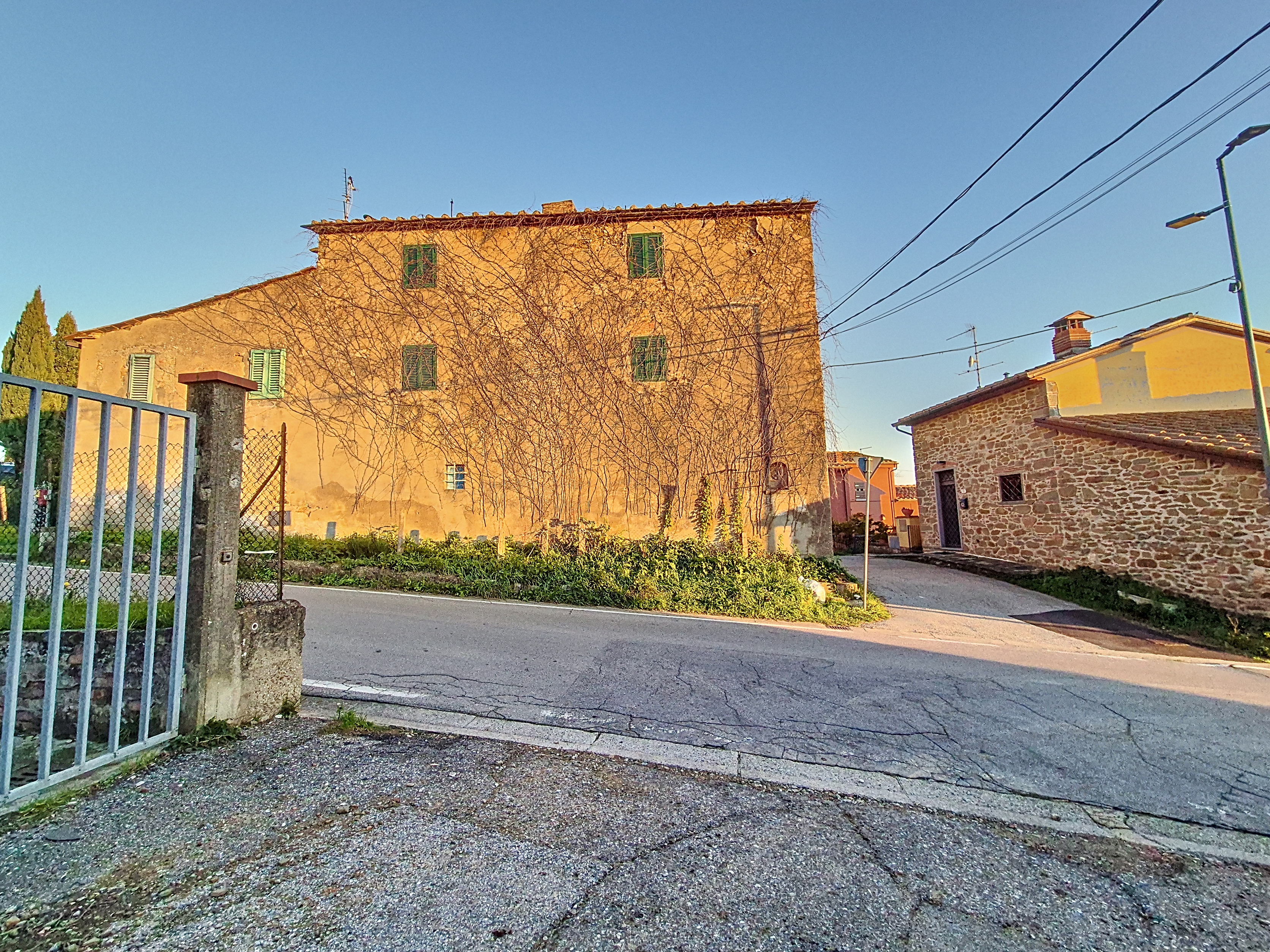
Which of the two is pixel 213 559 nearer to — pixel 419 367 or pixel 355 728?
pixel 355 728

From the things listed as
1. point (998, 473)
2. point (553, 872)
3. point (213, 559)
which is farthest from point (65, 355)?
point (998, 473)

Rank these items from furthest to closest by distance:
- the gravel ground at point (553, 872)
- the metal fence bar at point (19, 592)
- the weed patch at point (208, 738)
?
the weed patch at point (208, 738)
the metal fence bar at point (19, 592)
the gravel ground at point (553, 872)

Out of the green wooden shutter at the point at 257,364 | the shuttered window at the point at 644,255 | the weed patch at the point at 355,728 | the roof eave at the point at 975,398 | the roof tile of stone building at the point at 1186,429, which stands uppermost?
the shuttered window at the point at 644,255

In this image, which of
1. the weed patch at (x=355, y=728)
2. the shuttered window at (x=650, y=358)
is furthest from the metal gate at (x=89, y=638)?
the shuttered window at (x=650, y=358)

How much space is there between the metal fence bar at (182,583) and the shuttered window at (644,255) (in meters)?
11.8

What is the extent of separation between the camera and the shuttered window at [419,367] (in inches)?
558

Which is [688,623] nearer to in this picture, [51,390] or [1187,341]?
[51,390]

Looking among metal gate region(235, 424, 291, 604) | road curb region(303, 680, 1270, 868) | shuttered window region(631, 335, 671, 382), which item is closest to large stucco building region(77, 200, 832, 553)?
shuttered window region(631, 335, 671, 382)

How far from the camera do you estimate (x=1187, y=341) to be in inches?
552

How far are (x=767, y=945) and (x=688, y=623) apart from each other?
21.6 feet

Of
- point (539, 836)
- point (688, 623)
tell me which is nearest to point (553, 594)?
point (688, 623)

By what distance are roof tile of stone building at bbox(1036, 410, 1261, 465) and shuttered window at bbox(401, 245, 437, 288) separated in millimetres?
15255

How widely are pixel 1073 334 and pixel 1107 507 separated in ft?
22.3

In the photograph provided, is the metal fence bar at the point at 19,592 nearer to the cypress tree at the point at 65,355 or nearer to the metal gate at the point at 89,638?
the metal gate at the point at 89,638
